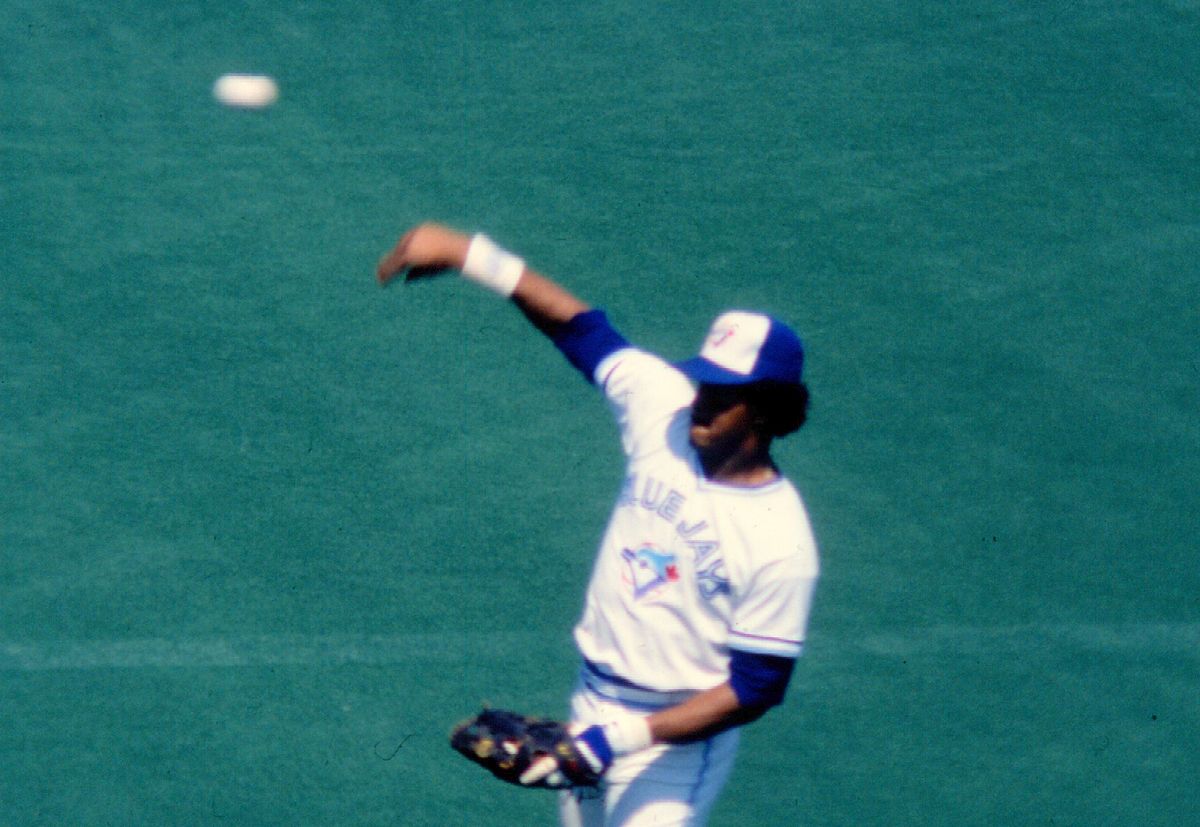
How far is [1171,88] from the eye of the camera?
8.46 m

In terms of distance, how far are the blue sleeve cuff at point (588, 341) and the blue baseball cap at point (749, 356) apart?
1.37ft

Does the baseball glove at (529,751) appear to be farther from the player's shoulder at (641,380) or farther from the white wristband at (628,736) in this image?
the player's shoulder at (641,380)

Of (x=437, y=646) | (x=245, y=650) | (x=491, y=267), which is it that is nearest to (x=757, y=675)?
(x=491, y=267)

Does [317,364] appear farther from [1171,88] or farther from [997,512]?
[1171,88]

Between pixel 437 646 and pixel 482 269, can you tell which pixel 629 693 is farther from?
pixel 437 646

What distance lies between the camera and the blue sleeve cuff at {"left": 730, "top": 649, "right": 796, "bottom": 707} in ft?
12.4

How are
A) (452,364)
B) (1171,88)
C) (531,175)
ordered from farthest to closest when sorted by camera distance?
(1171,88), (531,175), (452,364)

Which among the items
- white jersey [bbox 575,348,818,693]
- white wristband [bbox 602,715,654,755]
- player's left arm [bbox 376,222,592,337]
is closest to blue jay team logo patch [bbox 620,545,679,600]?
white jersey [bbox 575,348,818,693]

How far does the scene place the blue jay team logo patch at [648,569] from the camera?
12.7 ft

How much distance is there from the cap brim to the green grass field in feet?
6.57

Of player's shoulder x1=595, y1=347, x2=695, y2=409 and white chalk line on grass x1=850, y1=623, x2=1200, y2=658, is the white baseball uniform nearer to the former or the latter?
player's shoulder x1=595, y1=347, x2=695, y2=409

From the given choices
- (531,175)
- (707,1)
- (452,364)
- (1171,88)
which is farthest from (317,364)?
(1171,88)

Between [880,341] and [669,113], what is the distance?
1.80 metres

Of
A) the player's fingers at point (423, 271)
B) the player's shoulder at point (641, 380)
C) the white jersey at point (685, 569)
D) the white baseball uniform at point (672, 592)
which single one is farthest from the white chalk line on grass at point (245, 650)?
the player's fingers at point (423, 271)
